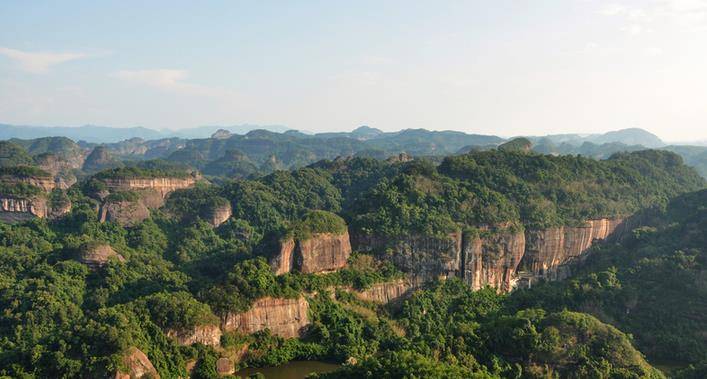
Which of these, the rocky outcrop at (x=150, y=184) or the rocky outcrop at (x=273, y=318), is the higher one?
the rocky outcrop at (x=150, y=184)

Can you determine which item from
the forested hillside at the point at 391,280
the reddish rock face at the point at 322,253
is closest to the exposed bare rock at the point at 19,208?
the forested hillside at the point at 391,280

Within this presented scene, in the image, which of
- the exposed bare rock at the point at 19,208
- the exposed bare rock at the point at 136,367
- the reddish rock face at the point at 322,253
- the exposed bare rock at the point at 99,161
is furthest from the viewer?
the exposed bare rock at the point at 99,161

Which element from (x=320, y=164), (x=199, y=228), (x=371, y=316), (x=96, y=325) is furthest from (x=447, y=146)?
(x=96, y=325)

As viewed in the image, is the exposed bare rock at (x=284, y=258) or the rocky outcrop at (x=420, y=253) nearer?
the exposed bare rock at (x=284, y=258)

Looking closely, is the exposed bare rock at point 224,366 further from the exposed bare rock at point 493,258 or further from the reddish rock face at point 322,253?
the exposed bare rock at point 493,258

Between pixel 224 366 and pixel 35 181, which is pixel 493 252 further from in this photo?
pixel 35 181

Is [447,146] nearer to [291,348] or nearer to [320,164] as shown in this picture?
[320,164]
